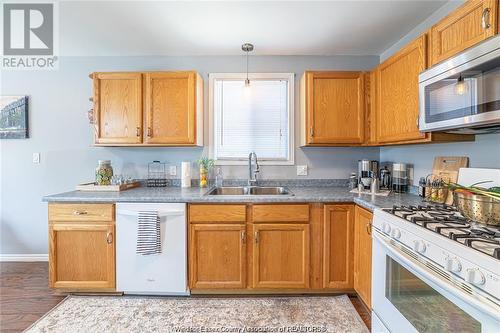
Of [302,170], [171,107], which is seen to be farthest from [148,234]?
[302,170]

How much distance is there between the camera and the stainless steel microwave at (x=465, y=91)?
1159mm

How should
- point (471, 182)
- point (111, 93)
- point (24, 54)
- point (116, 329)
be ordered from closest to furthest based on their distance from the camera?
point (471, 182), point (116, 329), point (111, 93), point (24, 54)

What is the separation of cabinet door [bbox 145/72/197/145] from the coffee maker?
1717 millimetres

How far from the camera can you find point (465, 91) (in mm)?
1304

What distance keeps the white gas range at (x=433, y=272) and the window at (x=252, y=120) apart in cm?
148

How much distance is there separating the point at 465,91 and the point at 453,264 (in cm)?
88

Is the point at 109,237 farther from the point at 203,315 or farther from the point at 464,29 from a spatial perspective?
the point at 464,29

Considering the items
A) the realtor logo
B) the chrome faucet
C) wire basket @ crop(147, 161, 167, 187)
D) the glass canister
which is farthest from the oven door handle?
the realtor logo

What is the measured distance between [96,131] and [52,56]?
1103 mm

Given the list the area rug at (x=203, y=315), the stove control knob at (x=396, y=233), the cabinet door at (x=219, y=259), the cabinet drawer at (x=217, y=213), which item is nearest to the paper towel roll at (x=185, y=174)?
the cabinet drawer at (x=217, y=213)

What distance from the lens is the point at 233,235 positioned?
2160 millimetres

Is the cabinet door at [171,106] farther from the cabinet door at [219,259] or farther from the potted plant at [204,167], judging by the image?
the cabinet door at [219,259]

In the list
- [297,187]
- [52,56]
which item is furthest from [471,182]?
[52,56]

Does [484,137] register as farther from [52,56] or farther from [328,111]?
[52,56]
